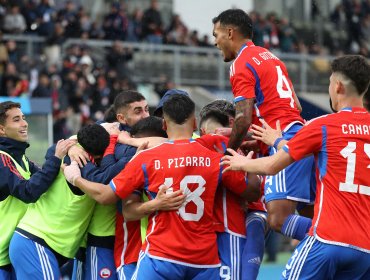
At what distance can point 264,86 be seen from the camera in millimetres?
8352

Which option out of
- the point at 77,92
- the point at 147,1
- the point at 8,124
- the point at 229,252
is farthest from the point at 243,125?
the point at 147,1

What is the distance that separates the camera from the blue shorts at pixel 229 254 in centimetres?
808

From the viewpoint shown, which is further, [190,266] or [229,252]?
[229,252]

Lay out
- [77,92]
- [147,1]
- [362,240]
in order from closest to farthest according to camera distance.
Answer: [362,240] → [77,92] → [147,1]

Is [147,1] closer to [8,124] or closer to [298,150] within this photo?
[8,124]

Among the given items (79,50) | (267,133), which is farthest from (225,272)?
(79,50)

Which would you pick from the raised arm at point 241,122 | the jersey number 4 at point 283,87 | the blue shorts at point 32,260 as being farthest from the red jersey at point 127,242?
the jersey number 4 at point 283,87

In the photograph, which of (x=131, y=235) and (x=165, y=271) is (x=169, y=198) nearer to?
(x=165, y=271)

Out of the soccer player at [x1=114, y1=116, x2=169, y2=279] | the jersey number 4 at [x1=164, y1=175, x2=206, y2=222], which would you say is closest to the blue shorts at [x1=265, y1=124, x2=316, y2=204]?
the jersey number 4 at [x1=164, y1=175, x2=206, y2=222]

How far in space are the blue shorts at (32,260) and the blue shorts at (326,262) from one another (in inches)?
91.1

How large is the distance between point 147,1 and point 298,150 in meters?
23.8

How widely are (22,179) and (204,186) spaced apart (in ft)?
5.93

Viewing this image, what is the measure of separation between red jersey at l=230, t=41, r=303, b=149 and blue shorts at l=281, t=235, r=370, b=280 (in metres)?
1.53

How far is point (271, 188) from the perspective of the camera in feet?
27.0
